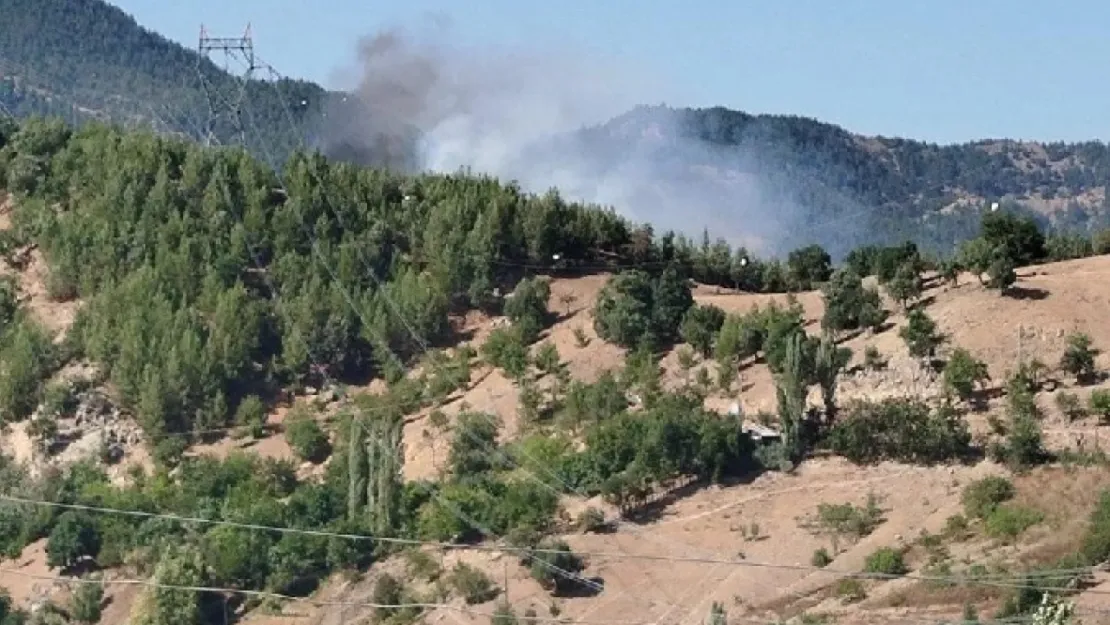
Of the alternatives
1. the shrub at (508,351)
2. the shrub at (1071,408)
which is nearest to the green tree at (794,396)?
the shrub at (1071,408)

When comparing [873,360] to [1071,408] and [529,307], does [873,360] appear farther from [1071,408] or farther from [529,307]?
[529,307]

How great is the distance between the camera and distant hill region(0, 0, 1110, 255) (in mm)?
145875

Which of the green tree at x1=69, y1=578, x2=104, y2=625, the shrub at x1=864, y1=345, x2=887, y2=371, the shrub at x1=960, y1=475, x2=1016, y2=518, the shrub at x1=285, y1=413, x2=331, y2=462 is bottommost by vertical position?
the green tree at x1=69, y1=578, x2=104, y2=625

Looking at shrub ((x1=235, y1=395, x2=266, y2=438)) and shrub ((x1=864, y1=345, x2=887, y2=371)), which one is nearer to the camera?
shrub ((x1=864, y1=345, x2=887, y2=371))

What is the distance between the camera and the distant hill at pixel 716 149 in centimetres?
14588

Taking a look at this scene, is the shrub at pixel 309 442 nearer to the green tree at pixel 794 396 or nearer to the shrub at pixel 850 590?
the green tree at pixel 794 396

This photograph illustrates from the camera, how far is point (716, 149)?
529ft

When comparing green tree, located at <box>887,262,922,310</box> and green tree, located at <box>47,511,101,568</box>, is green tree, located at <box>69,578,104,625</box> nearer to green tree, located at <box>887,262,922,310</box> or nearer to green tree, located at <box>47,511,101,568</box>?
green tree, located at <box>47,511,101,568</box>

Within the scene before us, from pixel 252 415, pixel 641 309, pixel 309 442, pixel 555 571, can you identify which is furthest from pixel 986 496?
Result: pixel 252 415

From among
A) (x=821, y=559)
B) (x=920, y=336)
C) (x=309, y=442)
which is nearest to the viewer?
(x=821, y=559)

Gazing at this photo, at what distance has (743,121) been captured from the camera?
16788 cm

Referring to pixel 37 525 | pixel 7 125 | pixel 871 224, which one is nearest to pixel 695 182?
pixel 871 224

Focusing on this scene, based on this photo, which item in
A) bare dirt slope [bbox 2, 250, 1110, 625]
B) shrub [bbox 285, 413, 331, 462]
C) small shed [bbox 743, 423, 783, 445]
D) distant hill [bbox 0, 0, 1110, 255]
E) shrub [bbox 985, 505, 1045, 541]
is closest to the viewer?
shrub [bbox 985, 505, 1045, 541]

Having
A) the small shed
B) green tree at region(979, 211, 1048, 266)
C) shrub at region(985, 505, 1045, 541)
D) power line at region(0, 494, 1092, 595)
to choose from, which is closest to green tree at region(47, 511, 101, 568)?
power line at region(0, 494, 1092, 595)
